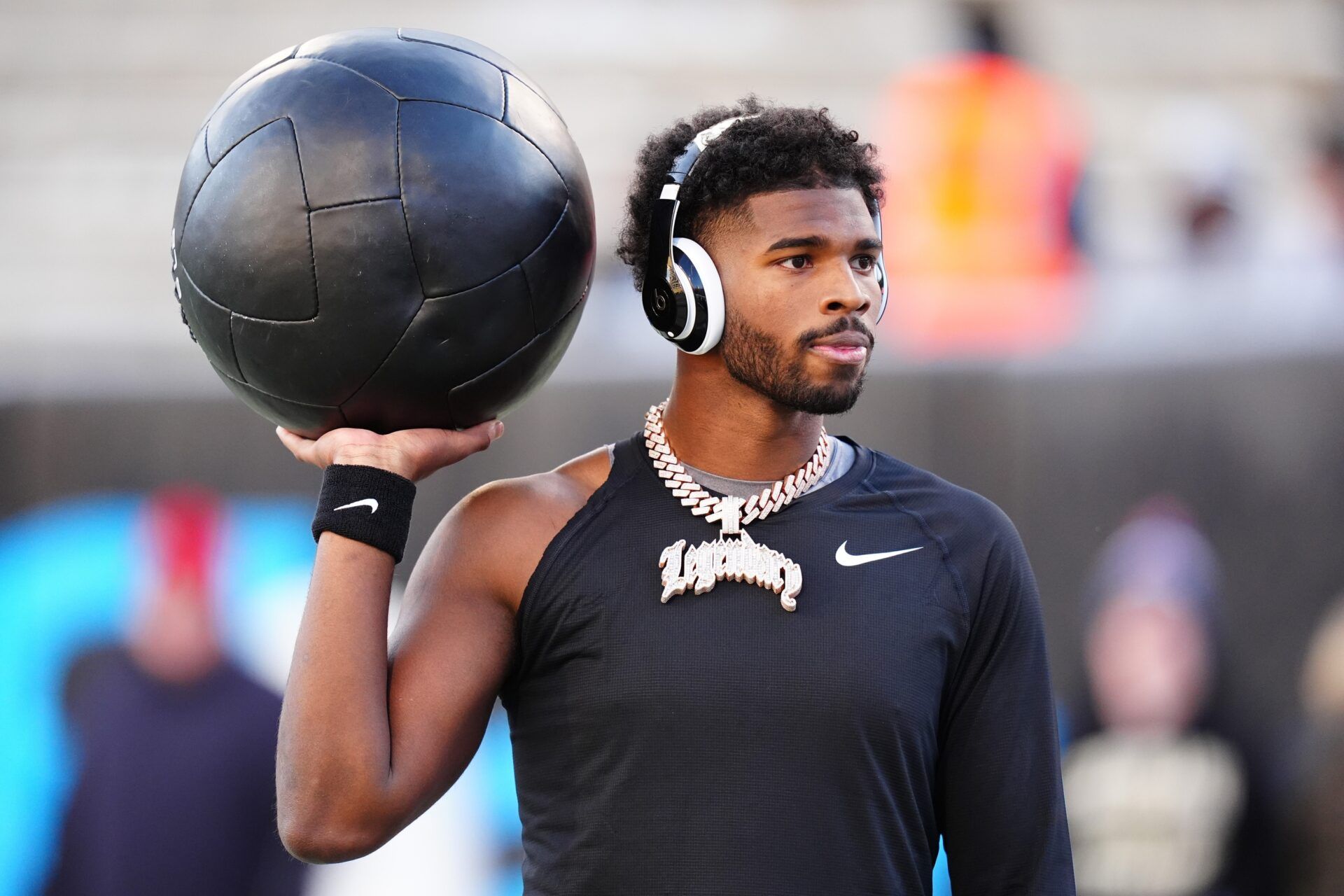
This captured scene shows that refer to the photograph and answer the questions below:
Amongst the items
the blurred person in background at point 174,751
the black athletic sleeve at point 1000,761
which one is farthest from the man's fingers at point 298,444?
the blurred person in background at point 174,751

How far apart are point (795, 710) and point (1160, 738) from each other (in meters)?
3.84

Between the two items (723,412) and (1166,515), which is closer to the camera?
(723,412)

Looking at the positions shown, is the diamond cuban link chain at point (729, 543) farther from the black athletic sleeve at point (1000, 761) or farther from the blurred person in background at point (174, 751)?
the blurred person in background at point (174, 751)

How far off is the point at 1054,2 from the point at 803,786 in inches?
412

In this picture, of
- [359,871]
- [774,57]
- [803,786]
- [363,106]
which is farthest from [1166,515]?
[774,57]

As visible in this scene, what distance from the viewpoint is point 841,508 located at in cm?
261

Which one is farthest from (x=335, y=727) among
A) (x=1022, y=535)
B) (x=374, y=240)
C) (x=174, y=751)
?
(x=1022, y=535)

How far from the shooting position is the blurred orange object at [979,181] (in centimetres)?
759

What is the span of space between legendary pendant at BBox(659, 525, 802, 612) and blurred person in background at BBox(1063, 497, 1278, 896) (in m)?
3.54

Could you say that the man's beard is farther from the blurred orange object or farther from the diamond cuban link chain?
the blurred orange object

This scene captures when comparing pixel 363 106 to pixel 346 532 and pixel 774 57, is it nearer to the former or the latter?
pixel 346 532

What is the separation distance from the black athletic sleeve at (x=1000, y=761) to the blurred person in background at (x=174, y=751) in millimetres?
3709

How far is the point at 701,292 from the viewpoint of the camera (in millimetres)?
2619

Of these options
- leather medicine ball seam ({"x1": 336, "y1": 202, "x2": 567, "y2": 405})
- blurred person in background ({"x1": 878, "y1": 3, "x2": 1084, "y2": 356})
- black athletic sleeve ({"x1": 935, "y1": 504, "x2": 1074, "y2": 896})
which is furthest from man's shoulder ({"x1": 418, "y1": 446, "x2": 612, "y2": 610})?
blurred person in background ({"x1": 878, "y1": 3, "x2": 1084, "y2": 356})
